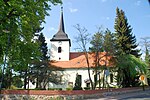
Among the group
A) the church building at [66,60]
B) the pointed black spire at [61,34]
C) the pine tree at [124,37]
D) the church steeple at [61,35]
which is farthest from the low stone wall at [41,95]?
the pointed black spire at [61,34]

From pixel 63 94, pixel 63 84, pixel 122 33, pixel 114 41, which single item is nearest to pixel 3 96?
pixel 63 94

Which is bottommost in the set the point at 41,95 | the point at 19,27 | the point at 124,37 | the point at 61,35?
the point at 41,95

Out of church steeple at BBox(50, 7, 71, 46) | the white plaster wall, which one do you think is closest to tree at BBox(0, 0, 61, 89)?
the white plaster wall

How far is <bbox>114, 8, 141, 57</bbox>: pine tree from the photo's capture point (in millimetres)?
40031

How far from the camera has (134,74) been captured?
123ft

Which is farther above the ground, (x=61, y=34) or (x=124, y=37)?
(x=61, y=34)

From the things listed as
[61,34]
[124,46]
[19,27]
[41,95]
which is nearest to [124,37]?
[124,46]

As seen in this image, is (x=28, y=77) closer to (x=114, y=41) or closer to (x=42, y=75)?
(x=42, y=75)

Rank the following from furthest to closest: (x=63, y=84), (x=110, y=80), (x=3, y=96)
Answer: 1. (x=63, y=84)
2. (x=110, y=80)
3. (x=3, y=96)

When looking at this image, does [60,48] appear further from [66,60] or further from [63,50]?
[66,60]

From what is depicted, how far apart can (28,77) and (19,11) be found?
67.5 feet

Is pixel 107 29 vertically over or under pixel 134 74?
over

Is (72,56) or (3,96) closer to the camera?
(3,96)

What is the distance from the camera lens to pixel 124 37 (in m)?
40.2
